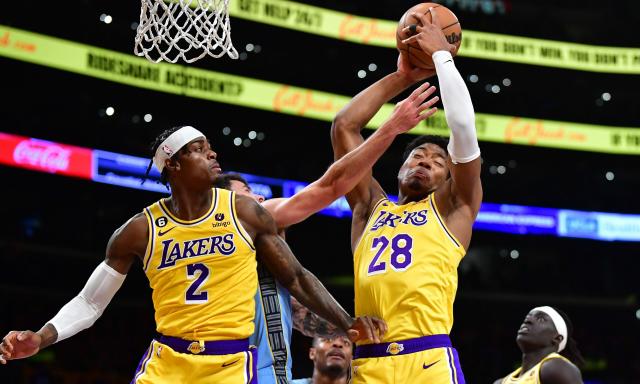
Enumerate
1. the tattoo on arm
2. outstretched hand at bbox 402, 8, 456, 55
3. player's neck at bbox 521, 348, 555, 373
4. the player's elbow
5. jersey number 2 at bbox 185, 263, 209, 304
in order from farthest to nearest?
player's neck at bbox 521, 348, 555, 373 → the tattoo on arm → outstretched hand at bbox 402, 8, 456, 55 → the player's elbow → jersey number 2 at bbox 185, 263, 209, 304

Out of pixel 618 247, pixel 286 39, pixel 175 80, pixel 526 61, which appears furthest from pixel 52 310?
pixel 618 247

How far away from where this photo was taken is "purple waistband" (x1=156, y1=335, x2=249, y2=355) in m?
4.10

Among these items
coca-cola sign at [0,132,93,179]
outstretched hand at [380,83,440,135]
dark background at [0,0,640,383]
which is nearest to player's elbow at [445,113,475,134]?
outstretched hand at [380,83,440,135]

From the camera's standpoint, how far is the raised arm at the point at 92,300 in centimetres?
425

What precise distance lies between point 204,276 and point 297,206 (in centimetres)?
81

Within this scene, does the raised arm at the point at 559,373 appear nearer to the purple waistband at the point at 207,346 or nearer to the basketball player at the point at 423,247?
the basketball player at the point at 423,247

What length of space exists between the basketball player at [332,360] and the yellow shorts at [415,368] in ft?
7.07

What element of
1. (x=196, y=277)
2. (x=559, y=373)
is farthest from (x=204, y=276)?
(x=559, y=373)

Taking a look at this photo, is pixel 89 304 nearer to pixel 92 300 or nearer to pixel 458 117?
pixel 92 300

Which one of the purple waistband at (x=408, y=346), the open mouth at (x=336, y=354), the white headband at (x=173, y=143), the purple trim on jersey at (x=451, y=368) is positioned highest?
the white headband at (x=173, y=143)

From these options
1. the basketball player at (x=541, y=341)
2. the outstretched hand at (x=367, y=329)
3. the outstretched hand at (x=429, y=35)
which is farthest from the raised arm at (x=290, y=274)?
the basketball player at (x=541, y=341)

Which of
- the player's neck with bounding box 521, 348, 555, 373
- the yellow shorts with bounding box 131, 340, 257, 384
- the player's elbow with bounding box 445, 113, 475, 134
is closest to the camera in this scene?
the yellow shorts with bounding box 131, 340, 257, 384

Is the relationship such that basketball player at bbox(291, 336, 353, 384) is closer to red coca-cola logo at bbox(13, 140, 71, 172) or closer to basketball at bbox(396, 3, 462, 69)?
basketball at bbox(396, 3, 462, 69)

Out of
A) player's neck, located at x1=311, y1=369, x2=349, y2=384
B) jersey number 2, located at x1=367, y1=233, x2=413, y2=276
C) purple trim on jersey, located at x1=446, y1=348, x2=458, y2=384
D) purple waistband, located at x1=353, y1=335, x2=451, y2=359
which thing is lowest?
player's neck, located at x1=311, y1=369, x2=349, y2=384
